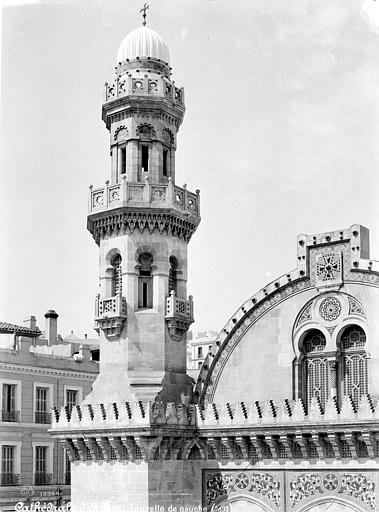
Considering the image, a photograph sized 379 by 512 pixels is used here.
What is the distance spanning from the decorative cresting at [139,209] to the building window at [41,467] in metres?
15.2

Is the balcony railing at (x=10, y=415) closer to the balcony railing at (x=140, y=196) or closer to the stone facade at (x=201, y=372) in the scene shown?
the stone facade at (x=201, y=372)

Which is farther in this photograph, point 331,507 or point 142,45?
point 142,45

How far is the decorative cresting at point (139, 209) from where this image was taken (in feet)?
101

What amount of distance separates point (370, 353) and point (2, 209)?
12.4 m

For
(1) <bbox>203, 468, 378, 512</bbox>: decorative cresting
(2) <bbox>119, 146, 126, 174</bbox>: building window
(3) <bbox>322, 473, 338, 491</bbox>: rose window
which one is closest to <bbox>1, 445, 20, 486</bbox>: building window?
(1) <bbox>203, 468, 378, 512</bbox>: decorative cresting

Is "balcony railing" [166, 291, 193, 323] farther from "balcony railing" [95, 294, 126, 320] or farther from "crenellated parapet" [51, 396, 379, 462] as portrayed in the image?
"crenellated parapet" [51, 396, 379, 462]

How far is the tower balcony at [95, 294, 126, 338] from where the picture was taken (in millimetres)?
30562

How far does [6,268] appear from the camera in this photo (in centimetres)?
3092

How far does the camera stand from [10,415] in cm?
4159

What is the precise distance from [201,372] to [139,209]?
19.5 ft

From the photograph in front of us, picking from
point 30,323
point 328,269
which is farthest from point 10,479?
point 328,269

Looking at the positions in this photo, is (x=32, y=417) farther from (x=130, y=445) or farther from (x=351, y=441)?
(x=351, y=441)

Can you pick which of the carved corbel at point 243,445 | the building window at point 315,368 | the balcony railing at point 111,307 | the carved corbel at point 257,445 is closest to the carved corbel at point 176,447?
the carved corbel at point 243,445

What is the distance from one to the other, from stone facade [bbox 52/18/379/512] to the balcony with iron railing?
1057cm
